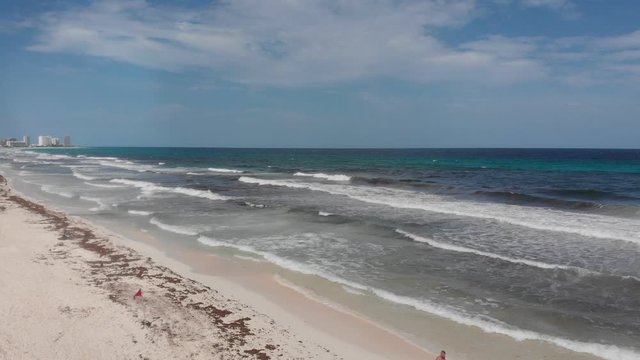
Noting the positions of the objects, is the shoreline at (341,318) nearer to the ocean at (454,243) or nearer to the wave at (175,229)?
the ocean at (454,243)

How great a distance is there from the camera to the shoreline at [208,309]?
25.8ft

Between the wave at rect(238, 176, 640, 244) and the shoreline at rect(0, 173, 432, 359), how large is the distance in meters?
12.4

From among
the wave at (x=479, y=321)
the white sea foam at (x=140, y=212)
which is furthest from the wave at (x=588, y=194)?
the white sea foam at (x=140, y=212)

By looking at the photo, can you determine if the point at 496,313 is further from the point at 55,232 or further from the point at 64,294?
the point at 55,232

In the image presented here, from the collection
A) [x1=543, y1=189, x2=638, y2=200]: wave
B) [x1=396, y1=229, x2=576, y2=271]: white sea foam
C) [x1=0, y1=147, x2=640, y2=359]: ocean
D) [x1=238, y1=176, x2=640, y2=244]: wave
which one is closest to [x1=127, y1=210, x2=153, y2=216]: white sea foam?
[x1=0, y1=147, x2=640, y2=359]: ocean

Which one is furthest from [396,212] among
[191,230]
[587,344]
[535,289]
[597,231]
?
[587,344]

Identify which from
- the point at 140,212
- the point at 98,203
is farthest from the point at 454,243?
the point at 98,203

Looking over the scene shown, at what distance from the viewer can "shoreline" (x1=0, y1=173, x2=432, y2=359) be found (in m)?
7.86

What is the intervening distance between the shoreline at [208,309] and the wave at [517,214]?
12.4 m

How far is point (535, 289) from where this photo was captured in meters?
11.2

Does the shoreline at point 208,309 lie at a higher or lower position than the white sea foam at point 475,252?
lower

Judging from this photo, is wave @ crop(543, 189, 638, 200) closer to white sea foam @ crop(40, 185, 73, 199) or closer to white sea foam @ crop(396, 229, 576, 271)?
white sea foam @ crop(396, 229, 576, 271)

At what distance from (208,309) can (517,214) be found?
17.4 m

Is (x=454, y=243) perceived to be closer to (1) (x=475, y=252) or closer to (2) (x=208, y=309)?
(1) (x=475, y=252)
